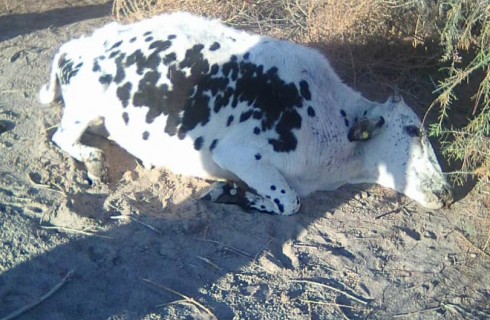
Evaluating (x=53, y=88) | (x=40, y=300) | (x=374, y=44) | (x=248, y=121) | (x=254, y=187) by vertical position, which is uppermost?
(x=374, y=44)

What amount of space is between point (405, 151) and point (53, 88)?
3.77 metres

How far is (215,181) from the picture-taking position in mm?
6500

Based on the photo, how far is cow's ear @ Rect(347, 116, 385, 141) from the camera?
244 inches

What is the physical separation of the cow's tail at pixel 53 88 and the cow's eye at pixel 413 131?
12.1 ft

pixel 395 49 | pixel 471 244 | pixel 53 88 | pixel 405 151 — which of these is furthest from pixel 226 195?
pixel 395 49

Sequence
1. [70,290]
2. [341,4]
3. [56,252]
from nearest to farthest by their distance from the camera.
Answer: [70,290] < [56,252] < [341,4]

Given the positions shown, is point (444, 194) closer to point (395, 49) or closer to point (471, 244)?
point (471, 244)

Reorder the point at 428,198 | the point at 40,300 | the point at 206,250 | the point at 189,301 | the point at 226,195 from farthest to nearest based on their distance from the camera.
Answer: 1. the point at 428,198
2. the point at 226,195
3. the point at 206,250
4. the point at 189,301
5. the point at 40,300

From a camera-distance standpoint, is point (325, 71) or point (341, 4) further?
point (341, 4)

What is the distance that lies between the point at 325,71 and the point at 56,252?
2.97 metres

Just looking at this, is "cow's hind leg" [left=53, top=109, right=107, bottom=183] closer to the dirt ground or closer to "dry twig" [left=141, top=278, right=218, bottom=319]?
the dirt ground

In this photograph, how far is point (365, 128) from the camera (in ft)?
20.3

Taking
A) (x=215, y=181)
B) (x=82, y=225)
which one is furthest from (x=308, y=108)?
(x=82, y=225)

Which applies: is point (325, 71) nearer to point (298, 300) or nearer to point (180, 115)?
point (180, 115)
